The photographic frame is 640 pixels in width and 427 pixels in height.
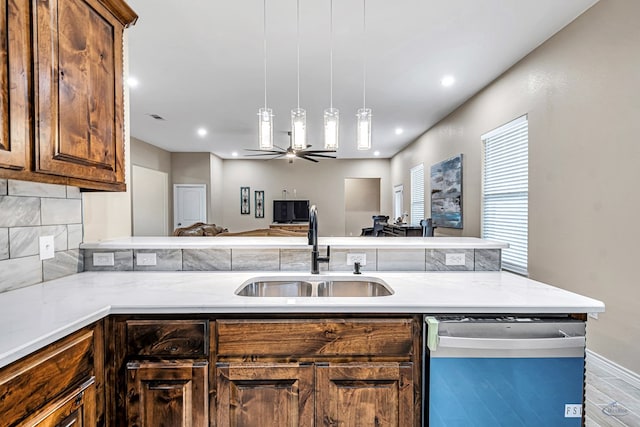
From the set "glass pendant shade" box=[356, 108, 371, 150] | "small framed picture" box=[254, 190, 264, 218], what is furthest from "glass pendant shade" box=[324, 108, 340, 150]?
"small framed picture" box=[254, 190, 264, 218]

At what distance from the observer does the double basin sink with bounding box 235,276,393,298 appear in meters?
1.70

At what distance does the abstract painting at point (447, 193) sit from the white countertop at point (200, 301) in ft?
10.2

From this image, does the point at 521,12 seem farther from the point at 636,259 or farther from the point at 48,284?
the point at 48,284

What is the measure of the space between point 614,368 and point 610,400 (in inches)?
15.9

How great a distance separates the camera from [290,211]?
8781 mm

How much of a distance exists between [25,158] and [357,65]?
117 inches

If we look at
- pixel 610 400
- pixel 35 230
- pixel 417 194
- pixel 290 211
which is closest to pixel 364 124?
pixel 35 230

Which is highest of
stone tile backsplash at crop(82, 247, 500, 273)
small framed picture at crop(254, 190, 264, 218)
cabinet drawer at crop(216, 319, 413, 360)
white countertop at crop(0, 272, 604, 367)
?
small framed picture at crop(254, 190, 264, 218)

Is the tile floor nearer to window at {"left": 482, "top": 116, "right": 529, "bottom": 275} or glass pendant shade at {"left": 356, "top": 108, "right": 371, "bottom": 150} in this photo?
window at {"left": 482, "top": 116, "right": 529, "bottom": 275}

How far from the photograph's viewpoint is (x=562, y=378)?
45.9 inches

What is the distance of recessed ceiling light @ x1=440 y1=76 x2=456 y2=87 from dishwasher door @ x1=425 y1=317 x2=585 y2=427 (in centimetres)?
314

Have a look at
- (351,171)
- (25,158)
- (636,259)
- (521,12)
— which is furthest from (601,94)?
(351,171)

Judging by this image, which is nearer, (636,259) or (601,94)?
(636,259)

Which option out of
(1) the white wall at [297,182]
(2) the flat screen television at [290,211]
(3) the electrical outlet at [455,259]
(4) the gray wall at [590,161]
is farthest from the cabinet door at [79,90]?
(1) the white wall at [297,182]
